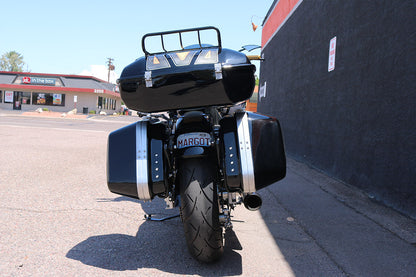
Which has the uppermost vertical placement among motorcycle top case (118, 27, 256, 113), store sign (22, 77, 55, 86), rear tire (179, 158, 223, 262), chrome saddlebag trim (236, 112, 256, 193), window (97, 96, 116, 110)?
store sign (22, 77, 55, 86)

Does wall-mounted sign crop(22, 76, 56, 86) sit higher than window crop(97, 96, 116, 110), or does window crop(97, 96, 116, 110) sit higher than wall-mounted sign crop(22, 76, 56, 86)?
wall-mounted sign crop(22, 76, 56, 86)

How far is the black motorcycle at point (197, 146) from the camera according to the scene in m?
2.41

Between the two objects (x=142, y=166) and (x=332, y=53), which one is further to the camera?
(x=332, y=53)

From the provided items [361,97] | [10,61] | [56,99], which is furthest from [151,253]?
[10,61]

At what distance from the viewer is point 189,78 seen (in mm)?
2461

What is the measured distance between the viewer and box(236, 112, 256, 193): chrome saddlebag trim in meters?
2.45

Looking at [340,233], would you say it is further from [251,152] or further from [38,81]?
[38,81]

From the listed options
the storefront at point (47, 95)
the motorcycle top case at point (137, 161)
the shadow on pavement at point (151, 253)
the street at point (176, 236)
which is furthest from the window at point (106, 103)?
the motorcycle top case at point (137, 161)

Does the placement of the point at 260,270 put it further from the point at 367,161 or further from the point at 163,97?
the point at 367,161

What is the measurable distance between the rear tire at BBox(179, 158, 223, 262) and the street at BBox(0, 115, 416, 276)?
0.21 metres

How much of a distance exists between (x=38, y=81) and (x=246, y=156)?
4841 centimetres

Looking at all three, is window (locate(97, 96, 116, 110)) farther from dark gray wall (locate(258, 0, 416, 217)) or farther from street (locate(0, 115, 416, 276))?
street (locate(0, 115, 416, 276))

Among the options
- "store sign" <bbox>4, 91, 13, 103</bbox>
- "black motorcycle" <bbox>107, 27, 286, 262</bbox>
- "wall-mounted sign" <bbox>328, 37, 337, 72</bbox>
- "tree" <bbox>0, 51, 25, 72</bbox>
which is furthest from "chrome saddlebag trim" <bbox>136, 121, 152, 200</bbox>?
"tree" <bbox>0, 51, 25, 72</bbox>

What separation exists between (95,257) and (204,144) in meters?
1.26
